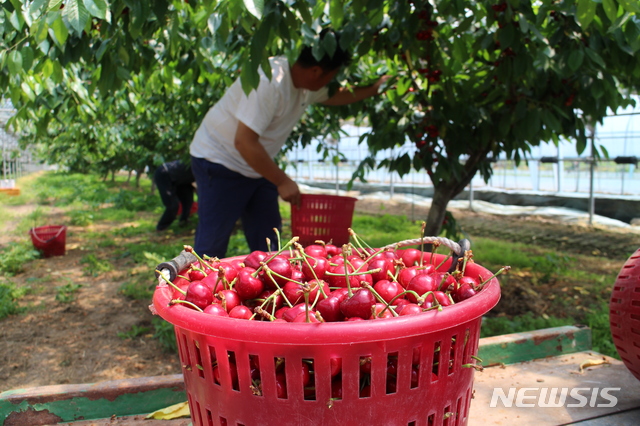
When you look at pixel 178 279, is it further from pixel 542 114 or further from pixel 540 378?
pixel 542 114

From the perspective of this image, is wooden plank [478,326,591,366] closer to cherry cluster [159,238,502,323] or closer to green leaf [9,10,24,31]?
cherry cluster [159,238,502,323]

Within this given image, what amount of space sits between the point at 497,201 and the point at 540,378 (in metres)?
10.1

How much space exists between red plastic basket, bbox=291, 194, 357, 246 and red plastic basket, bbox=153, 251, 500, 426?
175cm

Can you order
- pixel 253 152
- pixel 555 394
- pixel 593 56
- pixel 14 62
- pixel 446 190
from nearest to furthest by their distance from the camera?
pixel 555 394 → pixel 14 62 → pixel 593 56 → pixel 253 152 → pixel 446 190

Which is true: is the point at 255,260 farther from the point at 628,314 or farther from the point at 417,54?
the point at 417,54

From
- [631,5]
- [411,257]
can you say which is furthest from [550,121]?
[411,257]

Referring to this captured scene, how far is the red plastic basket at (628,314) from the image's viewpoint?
1324mm

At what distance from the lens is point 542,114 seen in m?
2.37

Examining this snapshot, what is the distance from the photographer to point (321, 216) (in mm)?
2654

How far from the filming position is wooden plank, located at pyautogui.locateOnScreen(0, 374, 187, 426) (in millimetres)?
1373

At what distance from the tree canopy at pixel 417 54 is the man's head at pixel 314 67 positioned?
0.32 ft

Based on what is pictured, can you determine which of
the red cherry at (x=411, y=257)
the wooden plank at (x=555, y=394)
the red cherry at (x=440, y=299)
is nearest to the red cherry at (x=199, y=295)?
the red cherry at (x=440, y=299)

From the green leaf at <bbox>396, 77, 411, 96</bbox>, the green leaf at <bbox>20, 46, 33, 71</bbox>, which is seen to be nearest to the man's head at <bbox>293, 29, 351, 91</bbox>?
the green leaf at <bbox>396, 77, 411, 96</bbox>

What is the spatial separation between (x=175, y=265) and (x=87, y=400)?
655 millimetres
